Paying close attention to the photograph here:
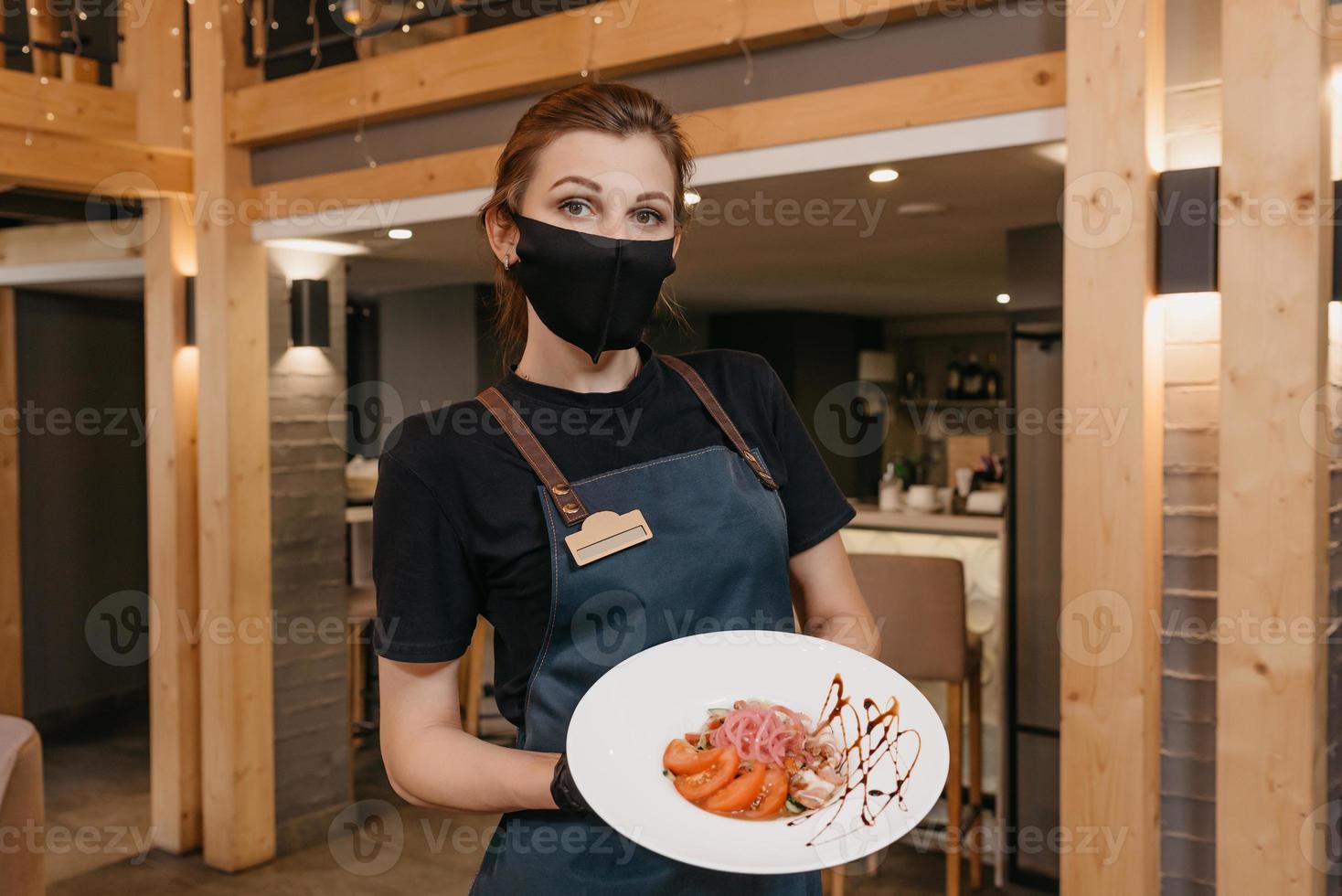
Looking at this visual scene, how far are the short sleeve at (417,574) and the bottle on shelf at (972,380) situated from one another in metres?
8.99

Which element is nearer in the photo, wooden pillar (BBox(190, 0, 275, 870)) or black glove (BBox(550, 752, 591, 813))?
black glove (BBox(550, 752, 591, 813))

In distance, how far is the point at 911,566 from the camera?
131 inches

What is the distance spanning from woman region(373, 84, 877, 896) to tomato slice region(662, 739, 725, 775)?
12 cm

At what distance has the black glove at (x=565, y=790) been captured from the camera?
977 millimetres

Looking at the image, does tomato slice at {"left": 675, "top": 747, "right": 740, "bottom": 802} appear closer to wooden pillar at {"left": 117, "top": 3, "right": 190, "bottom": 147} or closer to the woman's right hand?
the woman's right hand

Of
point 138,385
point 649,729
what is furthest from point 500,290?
point 138,385

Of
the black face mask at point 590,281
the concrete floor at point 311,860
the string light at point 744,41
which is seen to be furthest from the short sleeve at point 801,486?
the concrete floor at point 311,860

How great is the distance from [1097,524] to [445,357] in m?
4.83

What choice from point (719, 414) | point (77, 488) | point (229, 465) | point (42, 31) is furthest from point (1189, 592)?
point (77, 488)

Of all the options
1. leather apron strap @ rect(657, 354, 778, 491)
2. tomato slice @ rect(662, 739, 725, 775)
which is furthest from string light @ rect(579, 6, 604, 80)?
tomato slice @ rect(662, 739, 725, 775)

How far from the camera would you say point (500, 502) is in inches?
44.6

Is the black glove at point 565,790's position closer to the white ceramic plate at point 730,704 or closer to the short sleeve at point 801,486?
the white ceramic plate at point 730,704

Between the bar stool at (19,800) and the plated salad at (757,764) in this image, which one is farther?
the bar stool at (19,800)

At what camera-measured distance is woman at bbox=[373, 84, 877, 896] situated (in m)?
1.11
